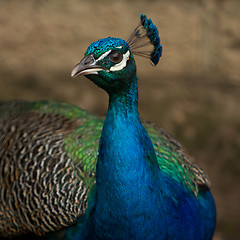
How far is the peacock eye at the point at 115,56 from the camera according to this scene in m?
1.74

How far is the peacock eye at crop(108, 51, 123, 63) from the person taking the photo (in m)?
1.74

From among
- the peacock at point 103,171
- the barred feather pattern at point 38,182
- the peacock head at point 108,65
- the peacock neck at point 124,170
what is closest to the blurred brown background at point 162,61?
the peacock at point 103,171

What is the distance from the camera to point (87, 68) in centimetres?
170

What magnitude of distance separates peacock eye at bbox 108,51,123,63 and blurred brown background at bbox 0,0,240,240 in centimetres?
215

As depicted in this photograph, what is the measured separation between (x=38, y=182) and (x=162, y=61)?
7.15ft

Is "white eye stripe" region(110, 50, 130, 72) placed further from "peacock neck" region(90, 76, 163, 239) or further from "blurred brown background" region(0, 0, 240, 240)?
"blurred brown background" region(0, 0, 240, 240)

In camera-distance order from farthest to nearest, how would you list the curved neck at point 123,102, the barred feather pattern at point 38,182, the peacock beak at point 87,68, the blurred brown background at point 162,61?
the blurred brown background at point 162,61 < the barred feather pattern at point 38,182 < the curved neck at point 123,102 < the peacock beak at point 87,68

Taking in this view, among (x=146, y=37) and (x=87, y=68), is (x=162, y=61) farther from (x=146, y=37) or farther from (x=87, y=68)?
(x=87, y=68)

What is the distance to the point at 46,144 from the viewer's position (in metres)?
2.52

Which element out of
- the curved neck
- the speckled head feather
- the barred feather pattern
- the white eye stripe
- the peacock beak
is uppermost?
the speckled head feather

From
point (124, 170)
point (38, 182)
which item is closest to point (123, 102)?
point (124, 170)

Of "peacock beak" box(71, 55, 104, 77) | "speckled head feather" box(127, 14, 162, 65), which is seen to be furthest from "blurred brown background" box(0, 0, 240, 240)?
"peacock beak" box(71, 55, 104, 77)

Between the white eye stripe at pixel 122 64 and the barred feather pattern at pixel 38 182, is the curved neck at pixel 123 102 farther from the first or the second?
the barred feather pattern at pixel 38 182

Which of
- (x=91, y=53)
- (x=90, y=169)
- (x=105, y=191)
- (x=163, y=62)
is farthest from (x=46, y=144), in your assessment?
(x=163, y=62)
